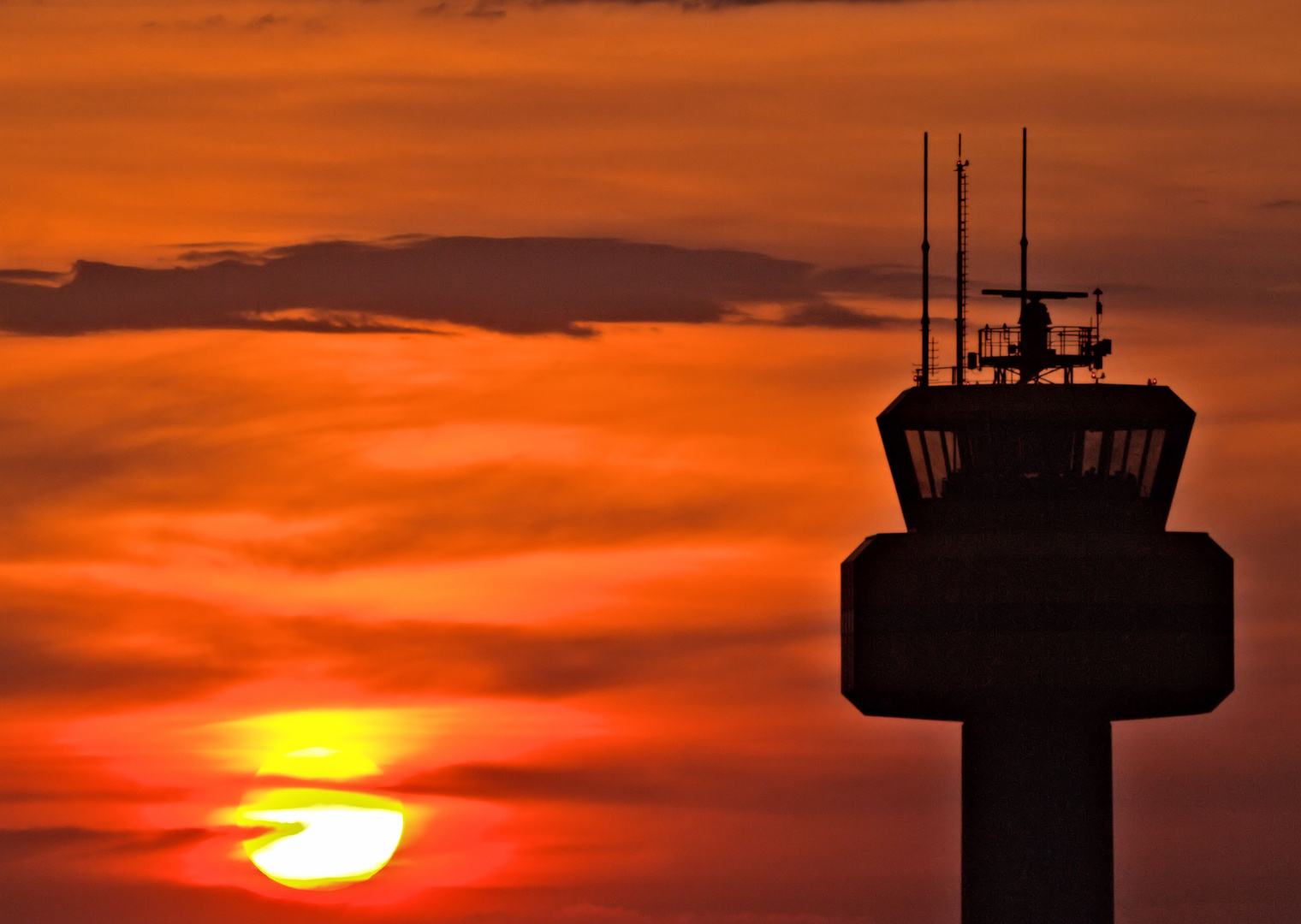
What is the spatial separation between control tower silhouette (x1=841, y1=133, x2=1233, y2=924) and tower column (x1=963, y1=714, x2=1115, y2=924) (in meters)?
0.06

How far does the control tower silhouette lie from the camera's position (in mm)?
127312

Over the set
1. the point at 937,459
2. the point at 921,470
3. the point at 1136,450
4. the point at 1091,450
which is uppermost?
the point at 1136,450

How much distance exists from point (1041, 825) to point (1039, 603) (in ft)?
26.4

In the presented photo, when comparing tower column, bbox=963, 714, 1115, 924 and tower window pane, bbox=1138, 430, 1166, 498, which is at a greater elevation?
tower window pane, bbox=1138, 430, 1166, 498

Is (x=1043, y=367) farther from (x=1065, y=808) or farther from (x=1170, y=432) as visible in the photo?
(x=1065, y=808)

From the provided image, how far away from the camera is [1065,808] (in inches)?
5069

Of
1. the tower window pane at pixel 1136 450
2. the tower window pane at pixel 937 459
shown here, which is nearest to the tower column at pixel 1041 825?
the tower window pane at pixel 937 459

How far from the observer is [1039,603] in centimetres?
12712

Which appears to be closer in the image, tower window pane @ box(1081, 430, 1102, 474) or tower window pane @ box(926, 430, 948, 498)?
tower window pane @ box(1081, 430, 1102, 474)

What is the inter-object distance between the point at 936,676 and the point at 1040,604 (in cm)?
444

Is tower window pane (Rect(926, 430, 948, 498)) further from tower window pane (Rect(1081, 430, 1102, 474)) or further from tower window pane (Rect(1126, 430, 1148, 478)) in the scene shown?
tower window pane (Rect(1126, 430, 1148, 478))

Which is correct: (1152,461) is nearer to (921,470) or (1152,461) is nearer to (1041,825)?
(921,470)

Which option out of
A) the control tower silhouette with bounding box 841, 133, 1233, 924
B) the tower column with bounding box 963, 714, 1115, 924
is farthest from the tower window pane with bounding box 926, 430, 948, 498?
the tower column with bounding box 963, 714, 1115, 924

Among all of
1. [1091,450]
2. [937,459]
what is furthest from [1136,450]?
[937,459]
